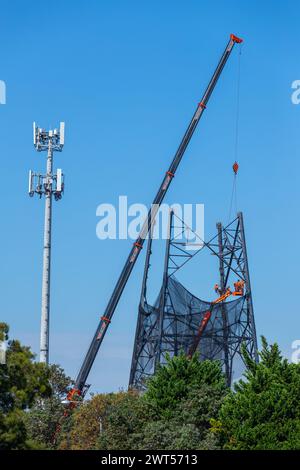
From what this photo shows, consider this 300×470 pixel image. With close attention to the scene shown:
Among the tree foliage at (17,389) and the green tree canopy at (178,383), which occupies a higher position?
the green tree canopy at (178,383)

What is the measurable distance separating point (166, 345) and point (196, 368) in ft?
52.0

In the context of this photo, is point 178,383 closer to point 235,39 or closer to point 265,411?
point 265,411

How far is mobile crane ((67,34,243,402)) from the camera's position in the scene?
68188 mm

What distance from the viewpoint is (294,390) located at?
45.6 meters

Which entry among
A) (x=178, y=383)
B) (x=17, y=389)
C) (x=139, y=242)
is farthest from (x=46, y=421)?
(x=17, y=389)

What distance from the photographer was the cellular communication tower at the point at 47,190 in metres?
62.9

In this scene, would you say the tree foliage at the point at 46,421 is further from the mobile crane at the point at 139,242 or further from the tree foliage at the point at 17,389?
the tree foliage at the point at 17,389

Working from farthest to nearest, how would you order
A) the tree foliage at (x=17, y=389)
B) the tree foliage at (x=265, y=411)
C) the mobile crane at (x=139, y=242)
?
the mobile crane at (x=139, y=242) < the tree foliage at (x=265, y=411) < the tree foliage at (x=17, y=389)

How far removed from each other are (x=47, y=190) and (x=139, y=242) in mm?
9421

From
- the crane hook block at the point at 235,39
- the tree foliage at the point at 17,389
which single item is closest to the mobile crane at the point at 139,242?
the crane hook block at the point at 235,39

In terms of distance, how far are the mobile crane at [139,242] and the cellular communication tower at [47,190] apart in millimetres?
6053

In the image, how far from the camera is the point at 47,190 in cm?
6562

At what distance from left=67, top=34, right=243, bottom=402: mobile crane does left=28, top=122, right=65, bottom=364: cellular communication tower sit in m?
6.05

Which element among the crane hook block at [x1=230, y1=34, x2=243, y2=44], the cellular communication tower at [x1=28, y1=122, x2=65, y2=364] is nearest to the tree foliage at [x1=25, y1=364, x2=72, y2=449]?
the cellular communication tower at [x1=28, y1=122, x2=65, y2=364]
